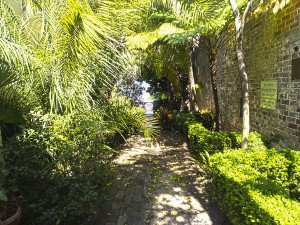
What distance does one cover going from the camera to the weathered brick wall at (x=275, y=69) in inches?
147

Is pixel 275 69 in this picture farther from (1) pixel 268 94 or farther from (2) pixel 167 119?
(2) pixel 167 119

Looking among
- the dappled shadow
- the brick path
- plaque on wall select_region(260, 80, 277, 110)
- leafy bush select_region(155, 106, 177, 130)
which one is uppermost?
plaque on wall select_region(260, 80, 277, 110)

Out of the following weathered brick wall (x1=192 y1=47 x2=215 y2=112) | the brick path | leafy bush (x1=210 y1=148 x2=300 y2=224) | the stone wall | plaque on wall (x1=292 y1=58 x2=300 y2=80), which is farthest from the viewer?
weathered brick wall (x1=192 y1=47 x2=215 y2=112)

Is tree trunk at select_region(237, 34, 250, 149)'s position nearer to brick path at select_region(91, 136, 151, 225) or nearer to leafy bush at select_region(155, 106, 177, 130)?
brick path at select_region(91, 136, 151, 225)

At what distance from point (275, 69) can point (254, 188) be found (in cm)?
276

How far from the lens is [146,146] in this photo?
771 centimetres

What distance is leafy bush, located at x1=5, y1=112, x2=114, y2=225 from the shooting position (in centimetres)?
273

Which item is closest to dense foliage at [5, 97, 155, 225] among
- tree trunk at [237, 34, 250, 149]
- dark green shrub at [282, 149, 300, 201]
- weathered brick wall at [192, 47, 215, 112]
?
tree trunk at [237, 34, 250, 149]

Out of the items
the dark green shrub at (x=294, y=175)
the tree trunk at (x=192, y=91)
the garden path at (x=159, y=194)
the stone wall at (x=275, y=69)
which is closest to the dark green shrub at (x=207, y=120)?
the tree trunk at (x=192, y=91)

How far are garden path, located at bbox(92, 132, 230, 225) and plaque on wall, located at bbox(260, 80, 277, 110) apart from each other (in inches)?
80.4

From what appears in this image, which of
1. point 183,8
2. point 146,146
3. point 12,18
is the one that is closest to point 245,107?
point 183,8

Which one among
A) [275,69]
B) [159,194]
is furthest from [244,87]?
[159,194]

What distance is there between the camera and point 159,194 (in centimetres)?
413

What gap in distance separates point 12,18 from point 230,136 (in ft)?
15.2
